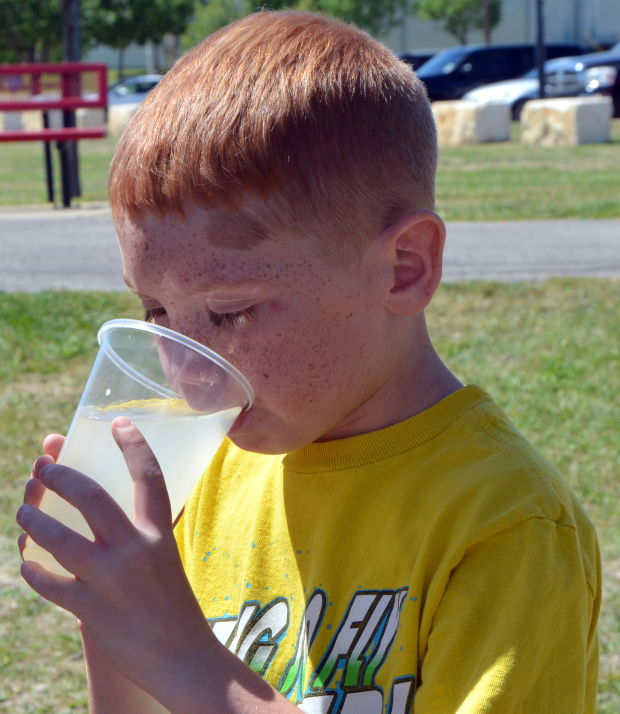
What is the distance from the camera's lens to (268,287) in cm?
141

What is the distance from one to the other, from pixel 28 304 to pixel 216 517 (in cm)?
510

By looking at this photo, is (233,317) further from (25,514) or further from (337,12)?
(337,12)

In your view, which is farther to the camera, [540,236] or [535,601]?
[540,236]

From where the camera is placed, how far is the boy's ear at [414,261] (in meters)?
1.47

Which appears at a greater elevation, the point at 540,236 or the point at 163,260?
the point at 163,260

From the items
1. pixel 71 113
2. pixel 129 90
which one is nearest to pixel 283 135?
pixel 71 113

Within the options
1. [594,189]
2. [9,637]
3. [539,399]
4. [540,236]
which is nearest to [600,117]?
[594,189]

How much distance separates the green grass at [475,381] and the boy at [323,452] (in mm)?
1699

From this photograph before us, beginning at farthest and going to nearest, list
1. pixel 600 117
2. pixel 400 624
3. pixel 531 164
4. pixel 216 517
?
pixel 600 117, pixel 531 164, pixel 216 517, pixel 400 624

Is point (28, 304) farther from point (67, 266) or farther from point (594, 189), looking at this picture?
point (594, 189)

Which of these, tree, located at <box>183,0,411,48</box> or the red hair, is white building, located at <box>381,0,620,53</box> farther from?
the red hair

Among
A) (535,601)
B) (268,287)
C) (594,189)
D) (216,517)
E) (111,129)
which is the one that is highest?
(268,287)

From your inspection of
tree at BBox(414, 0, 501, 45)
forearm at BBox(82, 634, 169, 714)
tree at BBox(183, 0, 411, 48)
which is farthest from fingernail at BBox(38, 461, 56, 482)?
tree at BBox(414, 0, 501, 45)

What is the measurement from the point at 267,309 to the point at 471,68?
30035mm
